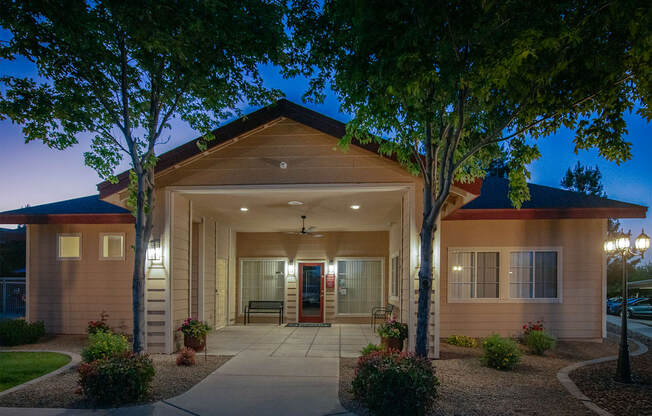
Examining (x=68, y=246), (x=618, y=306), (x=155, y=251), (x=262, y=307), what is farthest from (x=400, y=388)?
(x=618, y=306)

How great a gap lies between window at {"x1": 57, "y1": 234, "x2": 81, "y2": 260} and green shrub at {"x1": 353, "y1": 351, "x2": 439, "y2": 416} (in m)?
8.78

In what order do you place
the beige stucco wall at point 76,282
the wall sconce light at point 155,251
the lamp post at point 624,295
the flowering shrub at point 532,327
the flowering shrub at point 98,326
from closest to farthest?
the lamp post at point 624,295 → the wall sconce light at point 155,251 → the flowering shrub at point 532,327 → the flowering shrub at point 98,326 → the beige stucco wall at point 76,282

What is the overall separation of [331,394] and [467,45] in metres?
4.76

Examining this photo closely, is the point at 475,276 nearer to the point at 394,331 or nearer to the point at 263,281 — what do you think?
the point at 394,331

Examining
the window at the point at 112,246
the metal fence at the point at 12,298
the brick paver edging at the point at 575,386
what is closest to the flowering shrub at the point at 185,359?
the window at the point at 112,246

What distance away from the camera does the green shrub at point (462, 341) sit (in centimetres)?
900

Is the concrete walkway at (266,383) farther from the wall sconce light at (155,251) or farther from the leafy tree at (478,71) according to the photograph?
the wall sconce light at (155,251)

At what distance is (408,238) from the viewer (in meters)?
7.83

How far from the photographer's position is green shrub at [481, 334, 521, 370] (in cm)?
681

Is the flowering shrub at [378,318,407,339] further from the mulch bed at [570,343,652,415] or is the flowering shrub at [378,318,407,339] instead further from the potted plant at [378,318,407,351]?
the mulch bed at [570,343,652,415]

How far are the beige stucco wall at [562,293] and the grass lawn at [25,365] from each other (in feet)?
26.1

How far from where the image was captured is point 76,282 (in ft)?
33.7

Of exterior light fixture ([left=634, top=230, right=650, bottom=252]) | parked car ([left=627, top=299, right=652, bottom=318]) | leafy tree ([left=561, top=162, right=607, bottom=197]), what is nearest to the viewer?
exterior light fixture ([left=634, top=230, right=650, bottom=252])

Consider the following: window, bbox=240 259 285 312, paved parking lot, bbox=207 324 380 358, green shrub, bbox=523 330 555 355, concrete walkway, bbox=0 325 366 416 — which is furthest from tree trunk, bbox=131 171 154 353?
window, bbox=240 259 285 312
